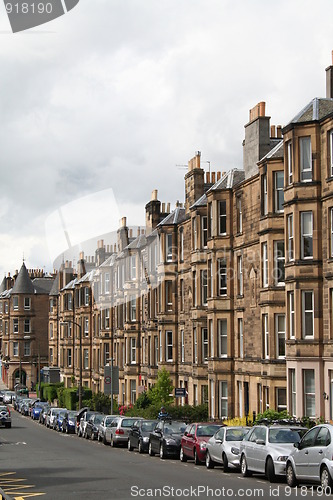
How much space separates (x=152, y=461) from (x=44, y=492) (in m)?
11.4

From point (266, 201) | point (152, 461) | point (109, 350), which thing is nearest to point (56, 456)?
point (152, 461)

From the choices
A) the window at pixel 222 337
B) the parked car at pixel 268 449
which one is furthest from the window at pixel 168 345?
the parked car at pixel 268 449

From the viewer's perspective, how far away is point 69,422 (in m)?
58.1

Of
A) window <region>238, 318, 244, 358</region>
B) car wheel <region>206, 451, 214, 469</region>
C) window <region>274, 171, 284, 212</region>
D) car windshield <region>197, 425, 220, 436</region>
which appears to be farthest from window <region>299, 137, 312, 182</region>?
car wheel <region>206, 451, 214, 469</region>

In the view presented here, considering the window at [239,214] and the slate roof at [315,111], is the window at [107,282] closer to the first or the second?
the window at [239,214]

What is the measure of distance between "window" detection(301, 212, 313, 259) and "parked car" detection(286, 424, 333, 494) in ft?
47.1

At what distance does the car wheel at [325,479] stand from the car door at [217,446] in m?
7.39

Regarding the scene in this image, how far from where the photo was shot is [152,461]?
32062 millimetres

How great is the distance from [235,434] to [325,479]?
7.89 m

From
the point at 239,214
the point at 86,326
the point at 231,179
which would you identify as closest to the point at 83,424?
the point at 239,214

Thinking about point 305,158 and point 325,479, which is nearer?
point 325,479

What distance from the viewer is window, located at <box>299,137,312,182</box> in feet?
118

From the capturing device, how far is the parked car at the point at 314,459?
19984 mm

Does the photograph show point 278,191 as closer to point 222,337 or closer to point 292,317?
point 292,317
